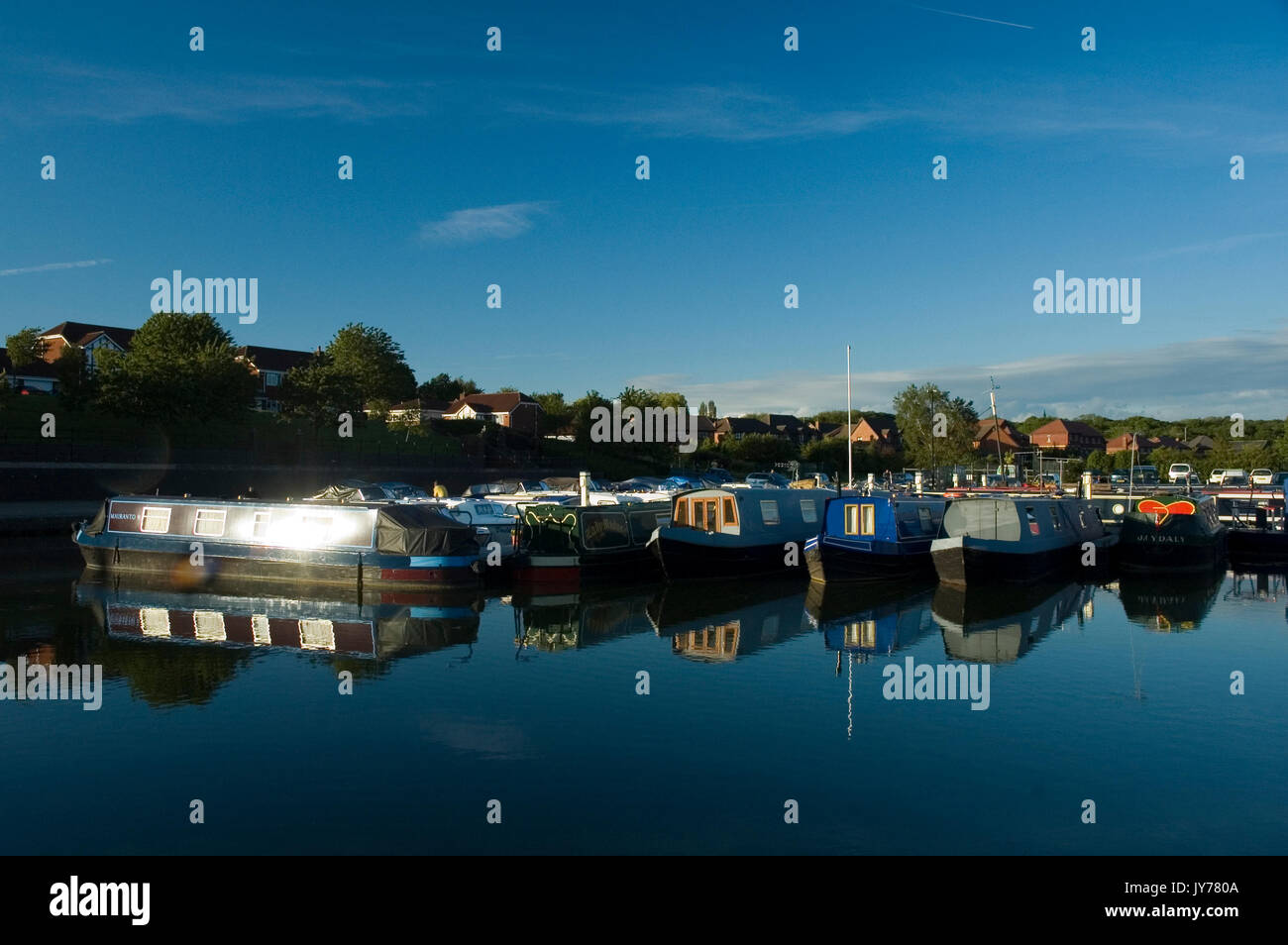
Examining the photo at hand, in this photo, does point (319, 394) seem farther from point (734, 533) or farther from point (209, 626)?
point (209, 626)

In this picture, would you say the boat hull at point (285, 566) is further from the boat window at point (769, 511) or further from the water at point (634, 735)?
the boat window at point (769, 511)

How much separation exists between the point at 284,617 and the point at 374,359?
67.4m

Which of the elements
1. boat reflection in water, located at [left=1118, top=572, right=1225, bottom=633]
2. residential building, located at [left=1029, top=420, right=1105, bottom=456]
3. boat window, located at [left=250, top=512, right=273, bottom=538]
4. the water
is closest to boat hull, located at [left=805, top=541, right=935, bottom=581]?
the water

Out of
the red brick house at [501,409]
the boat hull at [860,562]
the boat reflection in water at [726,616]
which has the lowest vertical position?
the boat reflection in water at [726,616]

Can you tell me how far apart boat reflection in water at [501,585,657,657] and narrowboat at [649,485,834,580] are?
1.54 m

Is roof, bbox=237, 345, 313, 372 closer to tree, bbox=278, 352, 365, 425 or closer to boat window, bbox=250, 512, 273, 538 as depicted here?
tree, bbox=278, 352, 365, 425

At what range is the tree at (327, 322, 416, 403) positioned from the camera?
85375 millimetres

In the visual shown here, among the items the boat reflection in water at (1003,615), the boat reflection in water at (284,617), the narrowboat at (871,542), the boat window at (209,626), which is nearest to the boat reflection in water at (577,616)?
the boat reflection in water at (284,617)

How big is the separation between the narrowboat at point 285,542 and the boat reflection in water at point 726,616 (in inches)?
231

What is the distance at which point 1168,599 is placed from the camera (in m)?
28.0

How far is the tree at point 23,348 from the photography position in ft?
250

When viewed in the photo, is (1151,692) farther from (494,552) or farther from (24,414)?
(24,414)

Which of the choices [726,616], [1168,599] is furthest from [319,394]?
[1168,599]
